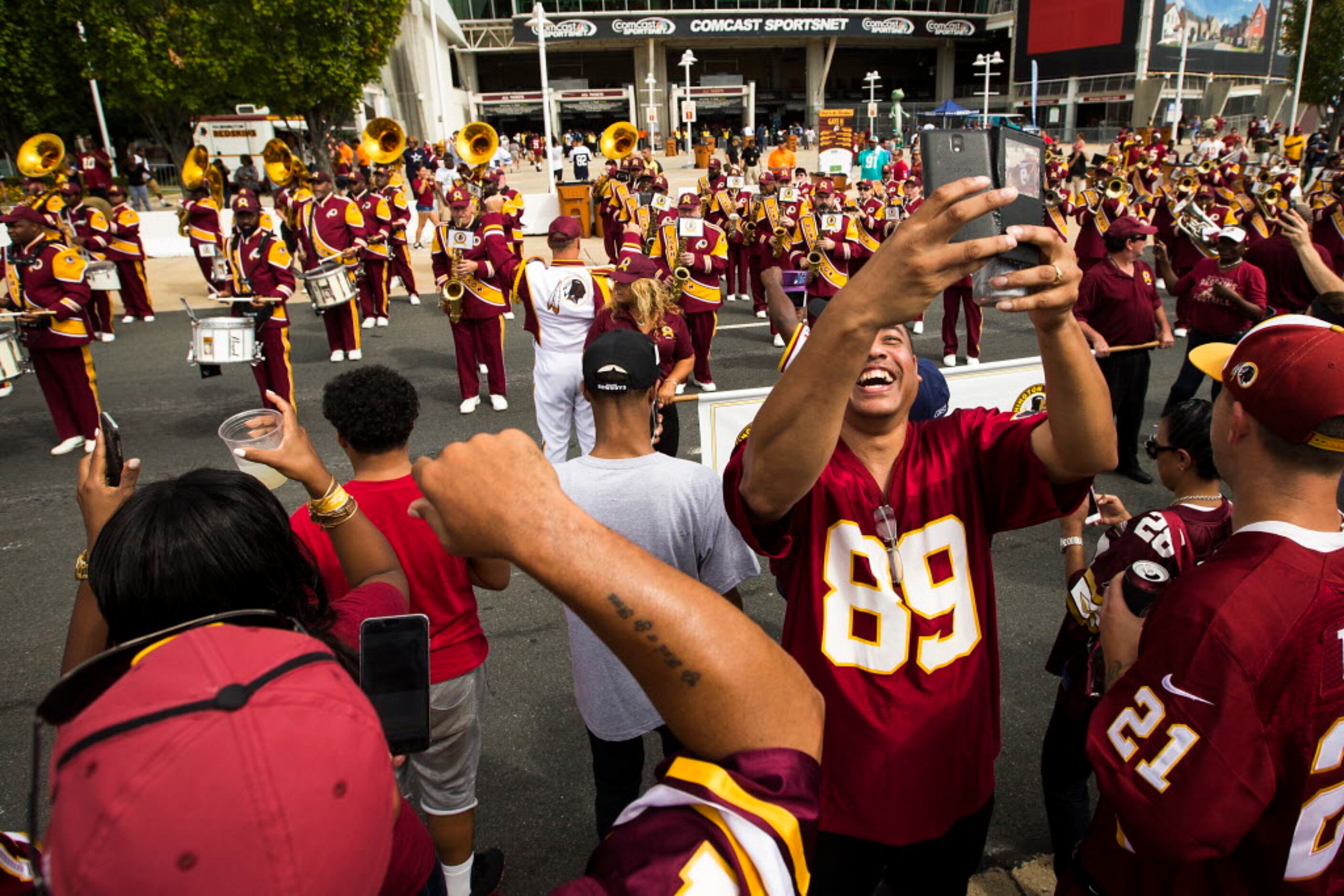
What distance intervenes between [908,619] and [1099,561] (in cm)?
89

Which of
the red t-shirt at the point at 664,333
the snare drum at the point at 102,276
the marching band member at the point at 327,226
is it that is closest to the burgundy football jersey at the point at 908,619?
the red t-shirt at the point at 664,333

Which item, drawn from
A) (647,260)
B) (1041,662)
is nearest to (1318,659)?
(1041,662)

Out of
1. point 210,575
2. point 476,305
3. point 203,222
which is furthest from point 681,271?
point 203,222

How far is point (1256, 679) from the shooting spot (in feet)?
5.24

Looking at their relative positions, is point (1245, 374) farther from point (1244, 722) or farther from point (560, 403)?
point (560, 403)

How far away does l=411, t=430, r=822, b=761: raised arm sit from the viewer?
1.06m

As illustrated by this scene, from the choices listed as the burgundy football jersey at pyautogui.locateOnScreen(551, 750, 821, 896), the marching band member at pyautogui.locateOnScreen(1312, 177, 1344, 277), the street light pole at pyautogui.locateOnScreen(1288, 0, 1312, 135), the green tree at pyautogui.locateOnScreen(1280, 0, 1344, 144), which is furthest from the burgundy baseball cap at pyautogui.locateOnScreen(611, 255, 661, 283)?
the green tree at pyautogui.locateOnScreen(1280, 0, 1344, 144)

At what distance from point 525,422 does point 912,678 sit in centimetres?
713

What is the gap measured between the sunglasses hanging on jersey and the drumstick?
23.7ft

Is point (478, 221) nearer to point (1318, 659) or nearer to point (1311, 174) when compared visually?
point (1318, 659)

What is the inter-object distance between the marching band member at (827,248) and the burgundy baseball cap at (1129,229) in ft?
14.3

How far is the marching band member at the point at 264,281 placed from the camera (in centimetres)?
912

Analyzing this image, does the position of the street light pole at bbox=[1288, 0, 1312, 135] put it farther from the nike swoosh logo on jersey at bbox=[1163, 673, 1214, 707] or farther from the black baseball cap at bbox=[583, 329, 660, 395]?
the nike swoosh logo on jersey at bbox=[1163, 673, 1214, 707]

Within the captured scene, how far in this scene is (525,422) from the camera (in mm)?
8914
